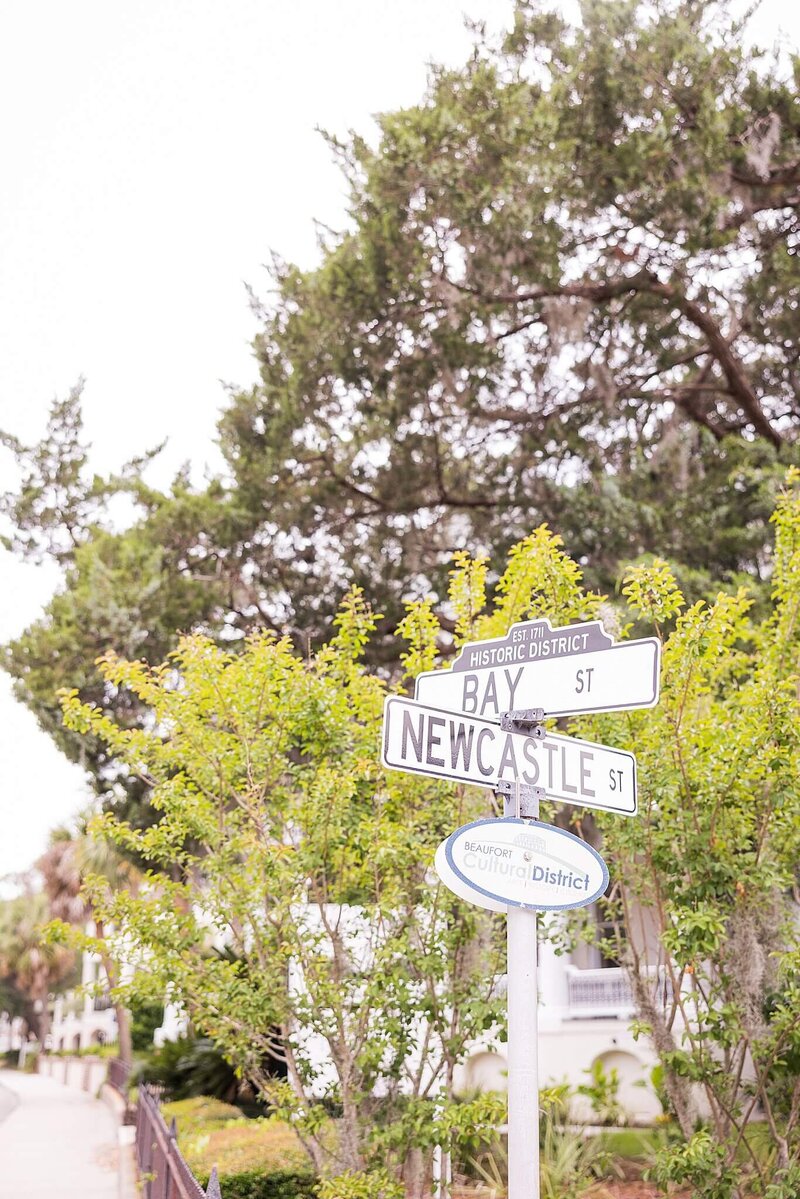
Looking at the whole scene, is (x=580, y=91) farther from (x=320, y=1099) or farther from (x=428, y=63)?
(x=320, y=1099)

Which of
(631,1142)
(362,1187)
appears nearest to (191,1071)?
(631,1142)

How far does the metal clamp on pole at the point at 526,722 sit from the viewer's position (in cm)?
393

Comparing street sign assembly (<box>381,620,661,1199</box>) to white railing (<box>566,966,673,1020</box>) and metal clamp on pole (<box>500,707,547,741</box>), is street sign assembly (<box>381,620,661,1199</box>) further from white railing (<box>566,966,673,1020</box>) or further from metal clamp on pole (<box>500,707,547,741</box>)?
white railing (<box>566,966,673,1020</box>)

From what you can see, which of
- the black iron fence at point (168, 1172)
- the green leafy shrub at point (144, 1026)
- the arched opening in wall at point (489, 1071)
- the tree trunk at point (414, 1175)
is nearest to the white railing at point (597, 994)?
the arched opening in wall at point (489, 1071)

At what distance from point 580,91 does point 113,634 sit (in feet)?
32.7

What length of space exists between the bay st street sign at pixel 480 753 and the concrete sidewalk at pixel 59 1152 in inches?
448

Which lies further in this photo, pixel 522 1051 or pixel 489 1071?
pixel 489 1071

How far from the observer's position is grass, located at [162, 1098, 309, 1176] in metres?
10.6

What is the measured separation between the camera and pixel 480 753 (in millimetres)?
3879

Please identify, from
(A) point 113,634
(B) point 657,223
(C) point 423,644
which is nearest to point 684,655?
(C) point 423,644

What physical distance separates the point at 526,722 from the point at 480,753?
213 mm

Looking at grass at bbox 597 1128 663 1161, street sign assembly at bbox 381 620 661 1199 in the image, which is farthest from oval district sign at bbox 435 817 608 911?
grass at bbox 597 1128 663 1161

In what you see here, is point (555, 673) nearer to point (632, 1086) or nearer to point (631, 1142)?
point (631, 1142)

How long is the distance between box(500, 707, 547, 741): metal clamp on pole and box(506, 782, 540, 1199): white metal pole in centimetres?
63
